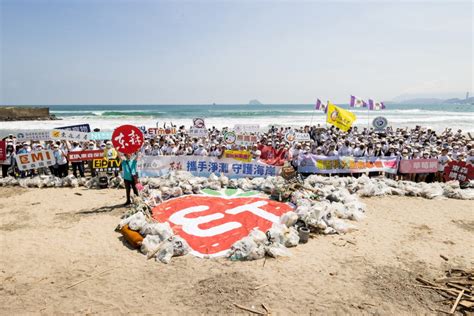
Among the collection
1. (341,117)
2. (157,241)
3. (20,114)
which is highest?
(20,114)

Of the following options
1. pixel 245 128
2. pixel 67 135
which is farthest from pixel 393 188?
pixel 67 135

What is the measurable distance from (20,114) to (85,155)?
Answer: 41.9 m

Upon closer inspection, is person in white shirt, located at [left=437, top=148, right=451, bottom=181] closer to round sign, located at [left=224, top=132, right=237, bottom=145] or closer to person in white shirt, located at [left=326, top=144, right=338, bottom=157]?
person in white shirt, located at [left=326, top=144, right=338, bottom=157]

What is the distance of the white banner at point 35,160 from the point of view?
1150cm

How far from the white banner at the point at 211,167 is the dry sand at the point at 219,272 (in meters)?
3.81

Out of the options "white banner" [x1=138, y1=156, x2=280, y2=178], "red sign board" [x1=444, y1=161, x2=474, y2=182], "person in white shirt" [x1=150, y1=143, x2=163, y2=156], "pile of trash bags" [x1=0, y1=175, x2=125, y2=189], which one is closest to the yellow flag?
"red sign board" [x1=444, y1=161, x2=474, y2=182]

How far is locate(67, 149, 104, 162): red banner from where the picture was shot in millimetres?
12031

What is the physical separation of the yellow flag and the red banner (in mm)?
10519

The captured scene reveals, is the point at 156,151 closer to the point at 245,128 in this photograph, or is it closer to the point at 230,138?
the point at 230,138

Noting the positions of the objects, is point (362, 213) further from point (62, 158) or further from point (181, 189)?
point (62, 158)

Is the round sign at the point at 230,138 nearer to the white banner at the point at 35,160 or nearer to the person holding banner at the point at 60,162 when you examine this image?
the person holding banner at the point at 60,162

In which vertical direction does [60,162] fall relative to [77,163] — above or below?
above

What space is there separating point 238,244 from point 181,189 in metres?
4.13

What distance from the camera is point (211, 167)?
12000mm
